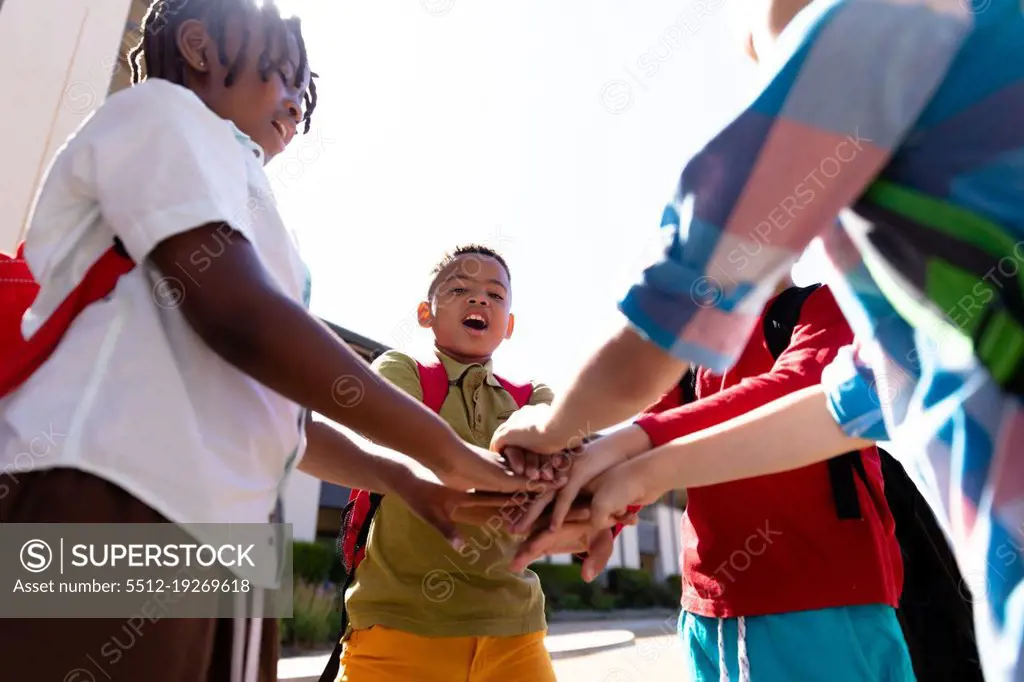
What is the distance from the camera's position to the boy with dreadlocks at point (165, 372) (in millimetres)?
969

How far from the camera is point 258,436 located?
1.13m

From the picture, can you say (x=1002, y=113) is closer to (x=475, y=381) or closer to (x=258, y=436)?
(x=258, y=436)

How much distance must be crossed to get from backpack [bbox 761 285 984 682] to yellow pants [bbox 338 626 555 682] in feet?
3.31

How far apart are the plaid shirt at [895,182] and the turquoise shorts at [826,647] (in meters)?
0.77

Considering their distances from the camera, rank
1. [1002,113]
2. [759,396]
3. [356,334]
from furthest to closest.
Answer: [356,334] → [759,396] → [1002,113]

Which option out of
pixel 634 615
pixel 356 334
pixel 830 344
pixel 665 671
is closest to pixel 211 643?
pixel 830 344

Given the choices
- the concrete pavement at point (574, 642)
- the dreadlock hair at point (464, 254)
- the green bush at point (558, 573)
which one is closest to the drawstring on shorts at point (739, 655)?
the dreadlock hair at point (464, 254)

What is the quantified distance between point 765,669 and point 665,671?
8.56 metres

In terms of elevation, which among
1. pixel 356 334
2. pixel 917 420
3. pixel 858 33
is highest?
pixel 356 334

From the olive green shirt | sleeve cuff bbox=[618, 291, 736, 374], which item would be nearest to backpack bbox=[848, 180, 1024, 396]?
sleeve cuff bbox=[618, 291, 736, 374]

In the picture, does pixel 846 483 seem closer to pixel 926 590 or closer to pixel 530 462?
pixel 926 590

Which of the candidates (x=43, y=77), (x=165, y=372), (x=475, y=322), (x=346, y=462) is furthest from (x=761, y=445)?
(x=43, y=77)

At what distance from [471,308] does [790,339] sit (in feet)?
4.21

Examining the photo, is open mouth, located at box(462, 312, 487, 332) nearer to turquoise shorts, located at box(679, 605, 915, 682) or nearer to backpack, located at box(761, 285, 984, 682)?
backpack, located at box(761, 285, 984, 682)
